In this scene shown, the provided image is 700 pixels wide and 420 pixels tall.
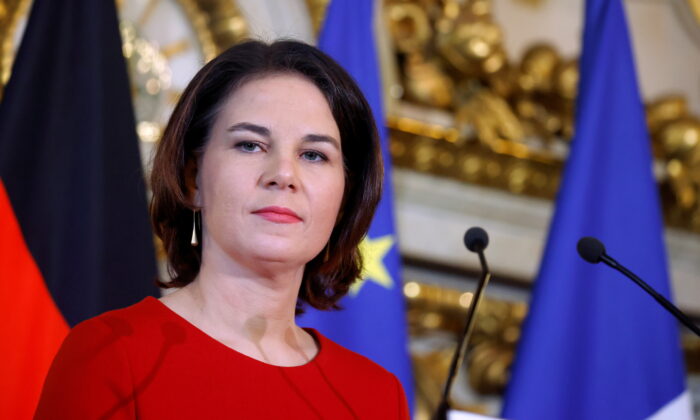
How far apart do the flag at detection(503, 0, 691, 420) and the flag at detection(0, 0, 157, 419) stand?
3.33 ft

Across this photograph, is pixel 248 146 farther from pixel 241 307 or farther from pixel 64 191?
pixel 64 191

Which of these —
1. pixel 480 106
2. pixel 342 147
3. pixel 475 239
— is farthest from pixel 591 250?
pixel 480 106

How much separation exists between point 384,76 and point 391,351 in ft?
3.93

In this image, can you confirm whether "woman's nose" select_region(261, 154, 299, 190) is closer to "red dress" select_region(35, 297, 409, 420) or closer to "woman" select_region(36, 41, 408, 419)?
"woman" select_region(36, 41, 408, 419)

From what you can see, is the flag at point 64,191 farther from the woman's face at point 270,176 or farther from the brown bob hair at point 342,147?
the woman's face at point 270,176

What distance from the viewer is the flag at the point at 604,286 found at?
2.71 metres

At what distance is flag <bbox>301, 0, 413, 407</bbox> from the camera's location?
9.07 feet

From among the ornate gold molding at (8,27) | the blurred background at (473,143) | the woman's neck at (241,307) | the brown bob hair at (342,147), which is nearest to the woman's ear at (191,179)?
the brown bob hair at (342,147)

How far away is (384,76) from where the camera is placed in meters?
3.69

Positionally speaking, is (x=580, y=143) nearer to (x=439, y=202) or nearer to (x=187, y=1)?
(x=439, y=202)

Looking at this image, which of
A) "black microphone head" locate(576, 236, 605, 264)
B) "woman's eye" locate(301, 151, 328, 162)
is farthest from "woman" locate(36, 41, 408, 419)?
"black microphone head" locate(576, 236, 605, 264)

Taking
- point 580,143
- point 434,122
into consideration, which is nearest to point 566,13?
point 434,122

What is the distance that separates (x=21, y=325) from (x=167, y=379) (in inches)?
28.5

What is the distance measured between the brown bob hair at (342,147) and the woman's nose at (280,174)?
149 millimetres
